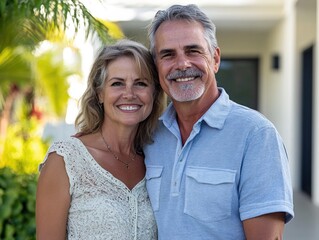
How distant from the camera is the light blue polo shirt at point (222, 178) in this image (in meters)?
2.32

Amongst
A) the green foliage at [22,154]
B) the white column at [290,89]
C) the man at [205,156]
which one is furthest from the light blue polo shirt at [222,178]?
the white column at [290,89]

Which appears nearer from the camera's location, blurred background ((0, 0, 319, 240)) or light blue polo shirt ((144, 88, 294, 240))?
light blue polo shirt ((144, 88, 294, 240))

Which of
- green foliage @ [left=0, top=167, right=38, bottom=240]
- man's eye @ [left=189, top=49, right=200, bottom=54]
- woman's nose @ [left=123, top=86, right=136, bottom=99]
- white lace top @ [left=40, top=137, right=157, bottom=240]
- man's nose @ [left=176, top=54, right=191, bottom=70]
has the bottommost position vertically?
green foliage @ [left=0, top=167, right=38, bottom=240]

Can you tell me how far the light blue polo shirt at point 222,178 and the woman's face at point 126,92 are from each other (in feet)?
1.01

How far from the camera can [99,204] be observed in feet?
9.00

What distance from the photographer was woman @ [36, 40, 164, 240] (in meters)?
2.70

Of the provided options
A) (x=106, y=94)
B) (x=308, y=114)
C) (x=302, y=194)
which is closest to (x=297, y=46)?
(x=308, y=114)

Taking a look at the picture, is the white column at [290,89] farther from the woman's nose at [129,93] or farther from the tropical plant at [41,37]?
the woman's nose at [129,93]

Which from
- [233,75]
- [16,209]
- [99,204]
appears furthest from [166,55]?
[233,75]

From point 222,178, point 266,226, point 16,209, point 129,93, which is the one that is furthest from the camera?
point 16,209

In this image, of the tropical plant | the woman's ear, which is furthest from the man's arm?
the tropical plant

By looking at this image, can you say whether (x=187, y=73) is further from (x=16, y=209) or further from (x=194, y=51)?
(x=16, y=209)

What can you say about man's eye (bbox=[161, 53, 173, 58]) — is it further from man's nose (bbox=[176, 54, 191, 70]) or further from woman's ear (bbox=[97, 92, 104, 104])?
woman's ear (bbox=[97, 92, 104, 104])

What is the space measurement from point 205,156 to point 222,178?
A: 0.15 metres
